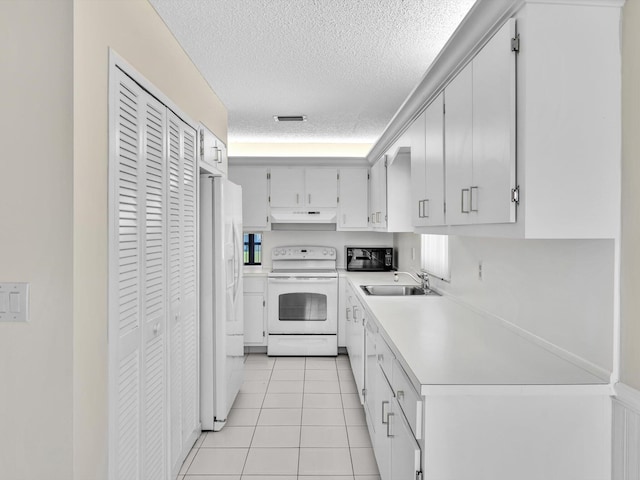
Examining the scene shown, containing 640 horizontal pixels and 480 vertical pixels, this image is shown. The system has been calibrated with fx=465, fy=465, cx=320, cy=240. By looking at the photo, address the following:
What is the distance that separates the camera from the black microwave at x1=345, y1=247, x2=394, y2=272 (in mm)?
5586

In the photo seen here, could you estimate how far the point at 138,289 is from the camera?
1.93 meters

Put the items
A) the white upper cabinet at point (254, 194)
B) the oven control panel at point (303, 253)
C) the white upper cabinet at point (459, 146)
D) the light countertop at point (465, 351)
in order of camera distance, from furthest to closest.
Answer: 1. the oven control panel at point (303, 253)
2. the white upper cabinet at point (254, 194)
3. the white upper cabinet at point (459, 146)
4. the light countertop at point (465, 351)

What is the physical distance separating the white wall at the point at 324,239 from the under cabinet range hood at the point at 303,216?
1.18 ft

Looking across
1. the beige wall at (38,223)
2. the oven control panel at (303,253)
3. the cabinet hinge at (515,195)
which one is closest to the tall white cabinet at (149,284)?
the beige wall at (38,223)

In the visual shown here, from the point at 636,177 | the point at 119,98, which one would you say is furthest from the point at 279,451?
the point at 636,177

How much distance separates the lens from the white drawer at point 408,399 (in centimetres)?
160

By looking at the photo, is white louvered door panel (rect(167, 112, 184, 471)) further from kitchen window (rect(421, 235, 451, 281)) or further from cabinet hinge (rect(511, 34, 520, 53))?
kitchen window (rect(421, 235, 451, 281))

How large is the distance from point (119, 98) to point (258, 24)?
2.89ft

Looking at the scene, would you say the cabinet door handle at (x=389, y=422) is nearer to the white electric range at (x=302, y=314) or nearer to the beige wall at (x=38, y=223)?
the beige wall at (x=38, y=223)

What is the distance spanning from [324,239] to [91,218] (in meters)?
4.32

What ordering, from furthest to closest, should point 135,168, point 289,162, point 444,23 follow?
1. point 289,162
2. point 444,23
3. point 135,168

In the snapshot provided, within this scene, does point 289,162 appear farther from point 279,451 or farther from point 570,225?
point 570,225

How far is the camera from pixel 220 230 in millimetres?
3113

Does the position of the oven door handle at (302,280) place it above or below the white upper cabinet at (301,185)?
below
